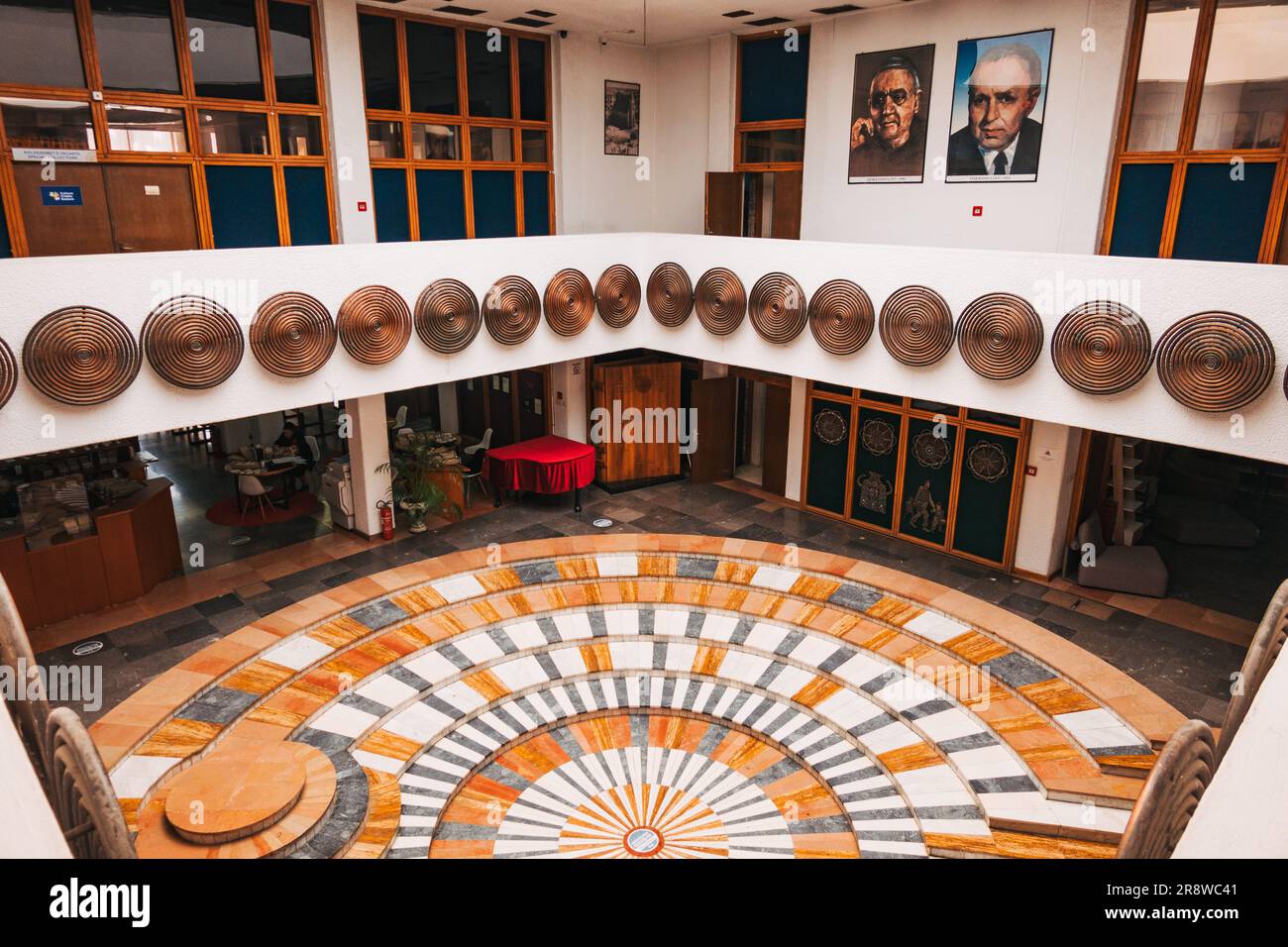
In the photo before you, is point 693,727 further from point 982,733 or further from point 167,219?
point 167,219

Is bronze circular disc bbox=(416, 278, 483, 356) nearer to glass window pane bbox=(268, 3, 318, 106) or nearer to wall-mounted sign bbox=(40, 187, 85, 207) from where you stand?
glass window pane bbox=(268, 3, 318, 106)

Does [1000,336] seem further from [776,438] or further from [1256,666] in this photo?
[1256,666]

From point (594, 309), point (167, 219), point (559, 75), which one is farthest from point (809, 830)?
point (559, 75)

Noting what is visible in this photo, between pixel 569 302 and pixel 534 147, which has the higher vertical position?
pixel 534 147

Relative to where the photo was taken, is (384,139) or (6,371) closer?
(6,371)

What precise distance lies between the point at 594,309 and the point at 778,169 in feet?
13.1

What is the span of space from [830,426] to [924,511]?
86.6 inches

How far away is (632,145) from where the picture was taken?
16.0 metres

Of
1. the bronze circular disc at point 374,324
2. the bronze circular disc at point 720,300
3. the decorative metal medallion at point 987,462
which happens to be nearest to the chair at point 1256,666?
the decorative metal medallion at point 987,462

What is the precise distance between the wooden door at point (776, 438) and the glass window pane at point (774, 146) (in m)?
4.00

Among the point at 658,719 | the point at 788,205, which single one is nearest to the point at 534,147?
the point at 788,205

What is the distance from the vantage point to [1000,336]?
10.4 metres

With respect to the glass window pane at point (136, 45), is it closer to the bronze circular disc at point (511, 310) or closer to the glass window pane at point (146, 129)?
the glass window pane at point (146, 129)

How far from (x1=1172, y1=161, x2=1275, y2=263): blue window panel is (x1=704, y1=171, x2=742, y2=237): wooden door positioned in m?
6.91
